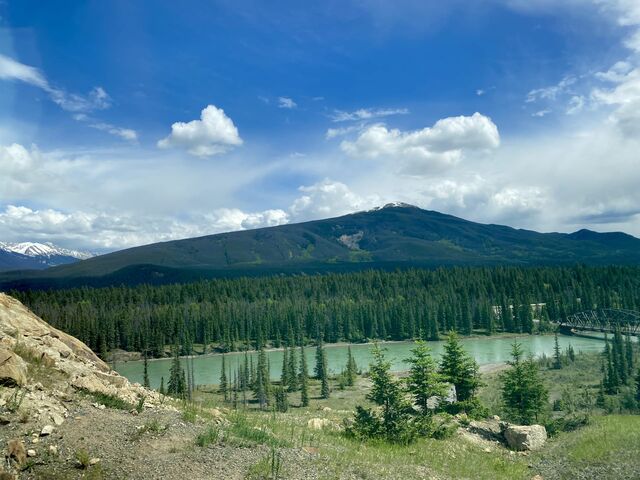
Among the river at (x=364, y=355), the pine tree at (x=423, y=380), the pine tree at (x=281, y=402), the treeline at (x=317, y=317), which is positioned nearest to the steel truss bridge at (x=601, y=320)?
the treeline at (x=317, y=317)

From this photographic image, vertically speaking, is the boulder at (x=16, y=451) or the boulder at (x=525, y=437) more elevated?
the boulder at (x=16, y=451)

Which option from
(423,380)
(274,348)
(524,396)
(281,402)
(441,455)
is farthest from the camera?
(274,348)

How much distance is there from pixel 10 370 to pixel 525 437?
28.8 m

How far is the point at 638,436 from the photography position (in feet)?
86.5

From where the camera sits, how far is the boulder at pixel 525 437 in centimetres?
2892

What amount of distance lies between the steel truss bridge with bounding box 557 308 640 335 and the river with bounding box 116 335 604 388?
10378 millimetres

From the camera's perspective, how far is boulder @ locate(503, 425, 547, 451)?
28922mm

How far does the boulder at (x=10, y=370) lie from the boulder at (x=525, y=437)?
28.0 metres

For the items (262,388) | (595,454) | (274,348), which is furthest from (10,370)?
(274,348)

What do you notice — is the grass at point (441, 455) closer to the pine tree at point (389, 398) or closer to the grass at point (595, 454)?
the grass at point (595, 454)

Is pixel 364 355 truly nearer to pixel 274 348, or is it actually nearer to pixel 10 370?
pixel 274 348

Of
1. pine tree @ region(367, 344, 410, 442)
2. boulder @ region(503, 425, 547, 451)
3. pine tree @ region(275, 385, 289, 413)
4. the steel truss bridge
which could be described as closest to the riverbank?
the steel truss bridge

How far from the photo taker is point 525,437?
2917 cm

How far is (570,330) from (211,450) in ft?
594
